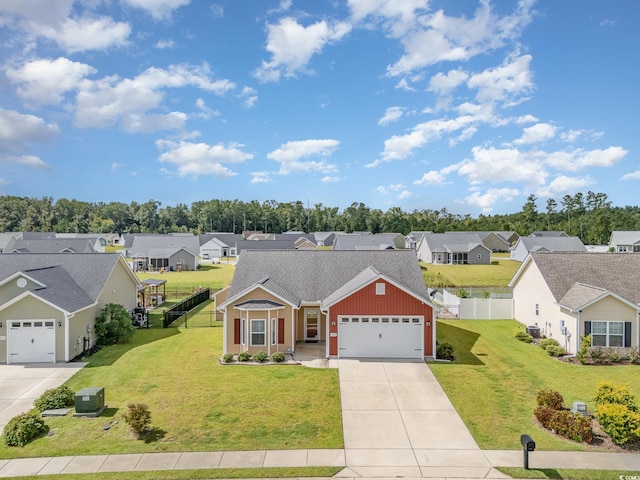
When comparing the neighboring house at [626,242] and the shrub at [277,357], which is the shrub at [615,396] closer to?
the shrub at [277,357]

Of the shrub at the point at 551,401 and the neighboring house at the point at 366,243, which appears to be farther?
the neighboring house at the point at 366,243

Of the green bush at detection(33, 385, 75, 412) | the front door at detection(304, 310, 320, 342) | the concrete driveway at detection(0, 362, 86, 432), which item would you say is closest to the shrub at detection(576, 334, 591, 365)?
the front door at detection(304, 310, 320, 342)

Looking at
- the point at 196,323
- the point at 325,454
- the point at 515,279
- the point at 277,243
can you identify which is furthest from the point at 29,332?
the point at 277,243

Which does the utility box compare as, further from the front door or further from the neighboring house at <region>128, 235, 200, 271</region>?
the neighboring house at <region>128, 235, 200, 271</region>

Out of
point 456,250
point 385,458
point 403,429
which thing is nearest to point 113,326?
point 403,429

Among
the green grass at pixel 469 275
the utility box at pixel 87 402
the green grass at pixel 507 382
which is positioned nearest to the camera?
the green grass at pixel 507 382

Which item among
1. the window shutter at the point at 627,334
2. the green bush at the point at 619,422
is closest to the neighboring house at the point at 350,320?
the green bush at the point at 619,422
